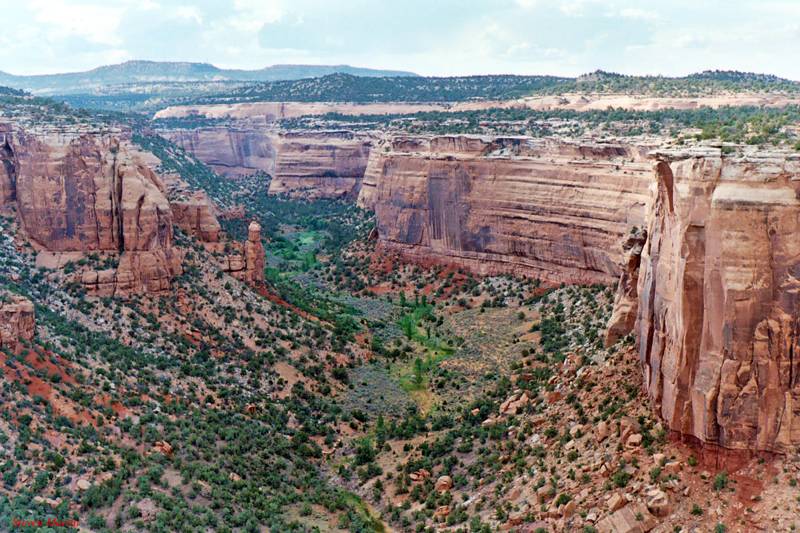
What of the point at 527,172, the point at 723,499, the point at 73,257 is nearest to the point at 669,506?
the point at 723,499

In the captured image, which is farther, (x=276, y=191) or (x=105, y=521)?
(x=276, y=191)

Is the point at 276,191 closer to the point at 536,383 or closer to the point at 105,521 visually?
the point at 536,383

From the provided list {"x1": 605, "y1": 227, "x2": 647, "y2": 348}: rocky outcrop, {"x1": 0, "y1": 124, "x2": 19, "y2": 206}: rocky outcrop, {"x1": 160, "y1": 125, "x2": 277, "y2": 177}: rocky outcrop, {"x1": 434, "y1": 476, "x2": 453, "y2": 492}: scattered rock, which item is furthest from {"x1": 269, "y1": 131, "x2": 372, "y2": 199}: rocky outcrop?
{"x1": 434, "y1": 476, "x2": 453, "y2": 492}: scattered rock

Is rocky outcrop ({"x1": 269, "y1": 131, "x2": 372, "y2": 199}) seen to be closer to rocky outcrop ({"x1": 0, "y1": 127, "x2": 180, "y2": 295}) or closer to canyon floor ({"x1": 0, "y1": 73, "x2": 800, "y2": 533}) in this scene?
canyon floor ({"x1": 0, "y1": 73, "x2": 800, "y2": 533})

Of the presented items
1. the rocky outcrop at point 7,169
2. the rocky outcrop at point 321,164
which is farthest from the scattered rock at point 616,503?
the rocky outcrop at point 321,164

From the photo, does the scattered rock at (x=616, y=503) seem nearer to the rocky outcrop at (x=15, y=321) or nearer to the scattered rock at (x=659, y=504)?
the scattered rock at (x=659, y=504)
